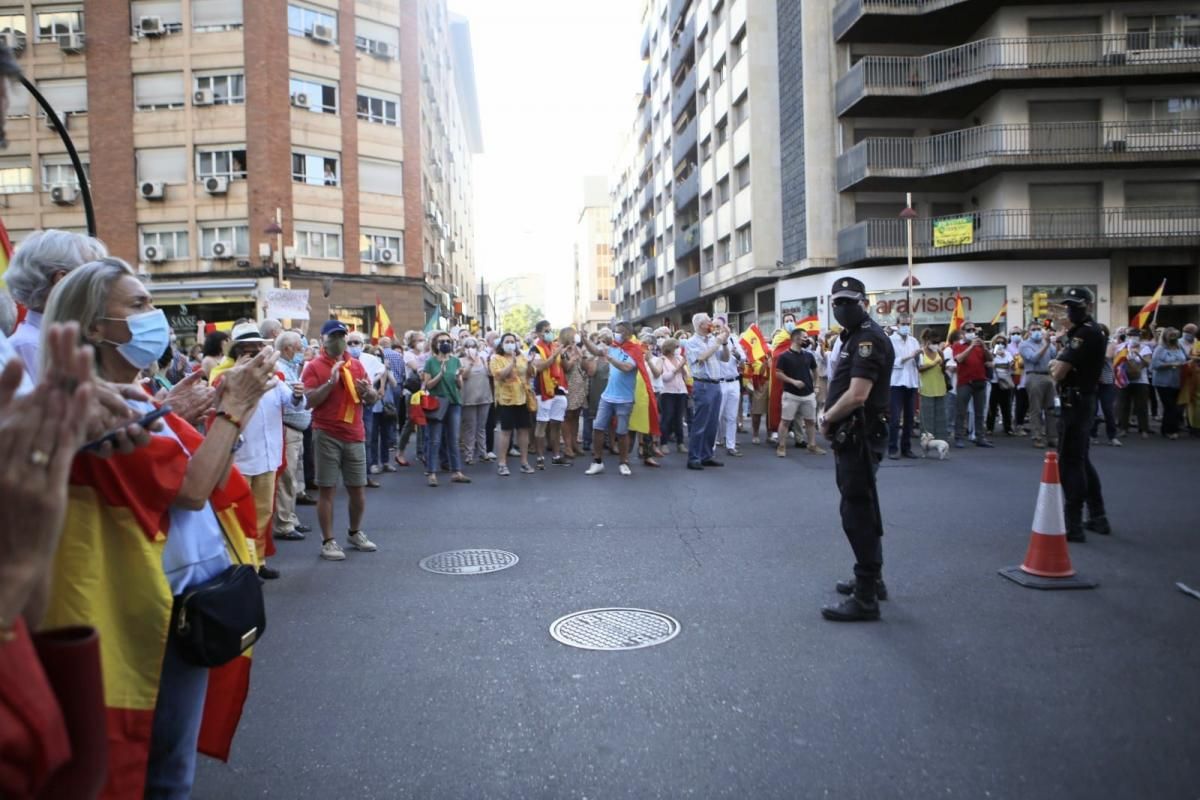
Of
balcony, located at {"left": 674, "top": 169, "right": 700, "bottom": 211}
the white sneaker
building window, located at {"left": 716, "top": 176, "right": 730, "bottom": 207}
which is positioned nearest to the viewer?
the white sneaker

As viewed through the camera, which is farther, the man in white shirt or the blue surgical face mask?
the man in white shirt

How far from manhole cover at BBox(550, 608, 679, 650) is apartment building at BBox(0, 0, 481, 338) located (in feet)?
106

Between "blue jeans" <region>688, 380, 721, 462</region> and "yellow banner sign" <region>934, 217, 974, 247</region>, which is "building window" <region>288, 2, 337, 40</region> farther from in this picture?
"blue jeans" <region>688, 380, 721, 462</region>

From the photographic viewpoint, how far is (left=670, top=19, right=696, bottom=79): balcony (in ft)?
158

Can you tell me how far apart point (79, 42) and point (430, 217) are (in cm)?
1677

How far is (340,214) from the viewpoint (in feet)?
121

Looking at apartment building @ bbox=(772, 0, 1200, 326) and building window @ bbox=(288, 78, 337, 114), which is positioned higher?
building window @ bbox=(288, 78, 337, 114)

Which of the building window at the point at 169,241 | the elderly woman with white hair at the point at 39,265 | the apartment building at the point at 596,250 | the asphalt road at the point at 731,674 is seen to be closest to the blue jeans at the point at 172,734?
the asphalt road at the point at 731,674

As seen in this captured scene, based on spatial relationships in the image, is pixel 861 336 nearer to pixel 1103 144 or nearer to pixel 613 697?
pixel 613 697

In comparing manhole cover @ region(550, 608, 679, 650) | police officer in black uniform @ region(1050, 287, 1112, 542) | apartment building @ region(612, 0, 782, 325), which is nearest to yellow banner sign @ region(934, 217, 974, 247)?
apartment building @ region(612, 0, 782, 325)

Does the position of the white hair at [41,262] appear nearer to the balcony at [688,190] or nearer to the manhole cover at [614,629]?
the manhole cover at [614,629]

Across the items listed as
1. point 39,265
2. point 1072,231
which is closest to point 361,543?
point 39,265

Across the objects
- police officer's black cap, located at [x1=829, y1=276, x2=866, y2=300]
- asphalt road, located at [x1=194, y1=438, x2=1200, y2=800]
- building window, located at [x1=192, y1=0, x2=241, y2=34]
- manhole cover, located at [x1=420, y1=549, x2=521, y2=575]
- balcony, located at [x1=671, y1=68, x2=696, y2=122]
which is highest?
balcony, located at [x1=671, y1=68, x2=696, y2=122]

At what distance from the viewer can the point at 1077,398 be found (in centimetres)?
701
